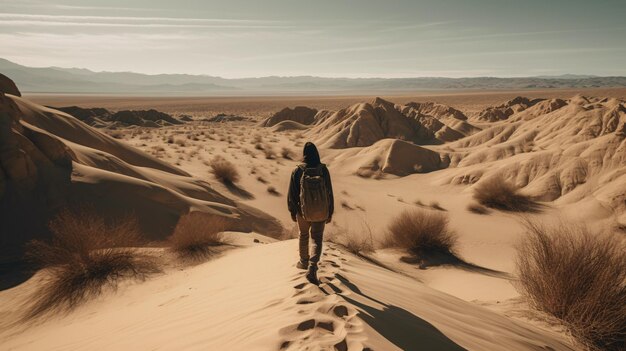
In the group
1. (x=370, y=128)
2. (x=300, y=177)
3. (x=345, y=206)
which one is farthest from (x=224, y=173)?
(x=370, y=128)

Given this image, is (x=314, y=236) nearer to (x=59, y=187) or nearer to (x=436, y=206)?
(x=59, y=187)

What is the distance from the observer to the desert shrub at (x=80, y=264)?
5.82 meters

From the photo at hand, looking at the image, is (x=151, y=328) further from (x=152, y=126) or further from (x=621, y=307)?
(x=152, y=126)

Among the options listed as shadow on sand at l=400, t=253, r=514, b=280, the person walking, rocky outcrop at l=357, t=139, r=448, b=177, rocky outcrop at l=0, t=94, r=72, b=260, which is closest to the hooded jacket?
the person walking

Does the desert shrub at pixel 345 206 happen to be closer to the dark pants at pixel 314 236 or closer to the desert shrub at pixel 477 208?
the desert shrub at pixel 477 208

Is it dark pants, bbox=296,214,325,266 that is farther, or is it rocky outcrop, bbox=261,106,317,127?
rocky outcrop, bbox=261,106,317,127

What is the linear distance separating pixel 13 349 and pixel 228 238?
4.75m

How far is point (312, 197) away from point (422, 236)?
21.3 feet

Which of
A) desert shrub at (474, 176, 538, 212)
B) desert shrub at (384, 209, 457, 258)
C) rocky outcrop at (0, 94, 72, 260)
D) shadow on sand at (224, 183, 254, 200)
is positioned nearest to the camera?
rocky outcrop at (0, 94, 72, 260)

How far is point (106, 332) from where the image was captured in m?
4.50

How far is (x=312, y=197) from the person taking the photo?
14.3 ft

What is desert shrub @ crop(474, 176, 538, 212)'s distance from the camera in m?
15.6

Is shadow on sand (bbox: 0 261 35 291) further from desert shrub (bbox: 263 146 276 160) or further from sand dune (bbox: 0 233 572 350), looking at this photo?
desert shrub (bbox: 263 146 276 160)

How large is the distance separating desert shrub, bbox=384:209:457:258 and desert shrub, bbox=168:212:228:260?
184 inches
